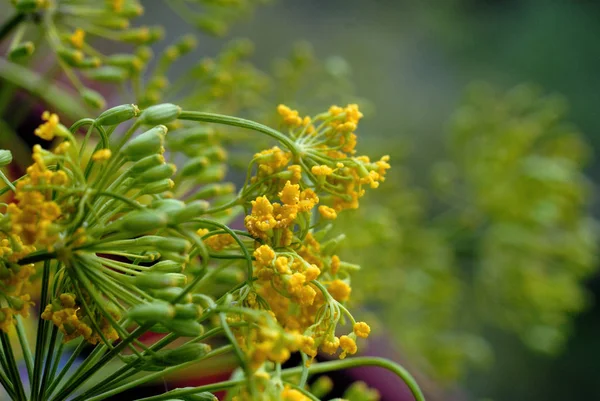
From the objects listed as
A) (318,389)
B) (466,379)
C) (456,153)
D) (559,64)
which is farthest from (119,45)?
(559,64)

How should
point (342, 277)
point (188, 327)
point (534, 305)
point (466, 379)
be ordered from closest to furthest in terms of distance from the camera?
point (188, 327) → point (342, 277) → point (534, 305) → point (466, 379)

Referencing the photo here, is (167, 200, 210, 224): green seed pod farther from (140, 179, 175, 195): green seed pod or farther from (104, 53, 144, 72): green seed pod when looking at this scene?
(104, 53, 144, 72): green seed pod

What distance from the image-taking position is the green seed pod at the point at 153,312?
0.31 m

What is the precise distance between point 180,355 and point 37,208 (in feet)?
0.34

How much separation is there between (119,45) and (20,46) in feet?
2.02

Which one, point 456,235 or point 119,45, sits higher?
point 119,45

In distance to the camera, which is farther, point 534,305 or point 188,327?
point 534,305

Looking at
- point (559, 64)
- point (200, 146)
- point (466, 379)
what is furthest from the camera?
point (559, 64)

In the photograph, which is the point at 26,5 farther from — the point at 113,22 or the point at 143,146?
the point at 143,146

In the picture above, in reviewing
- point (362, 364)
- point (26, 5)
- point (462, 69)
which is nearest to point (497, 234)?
point (362, 364)

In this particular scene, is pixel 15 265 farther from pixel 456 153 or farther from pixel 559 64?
pixel 559 64

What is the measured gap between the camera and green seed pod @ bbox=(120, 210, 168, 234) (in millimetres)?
311

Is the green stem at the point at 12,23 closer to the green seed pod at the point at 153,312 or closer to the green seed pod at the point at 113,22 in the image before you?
the green seed pod at the point at 113,22

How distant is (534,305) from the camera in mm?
990
